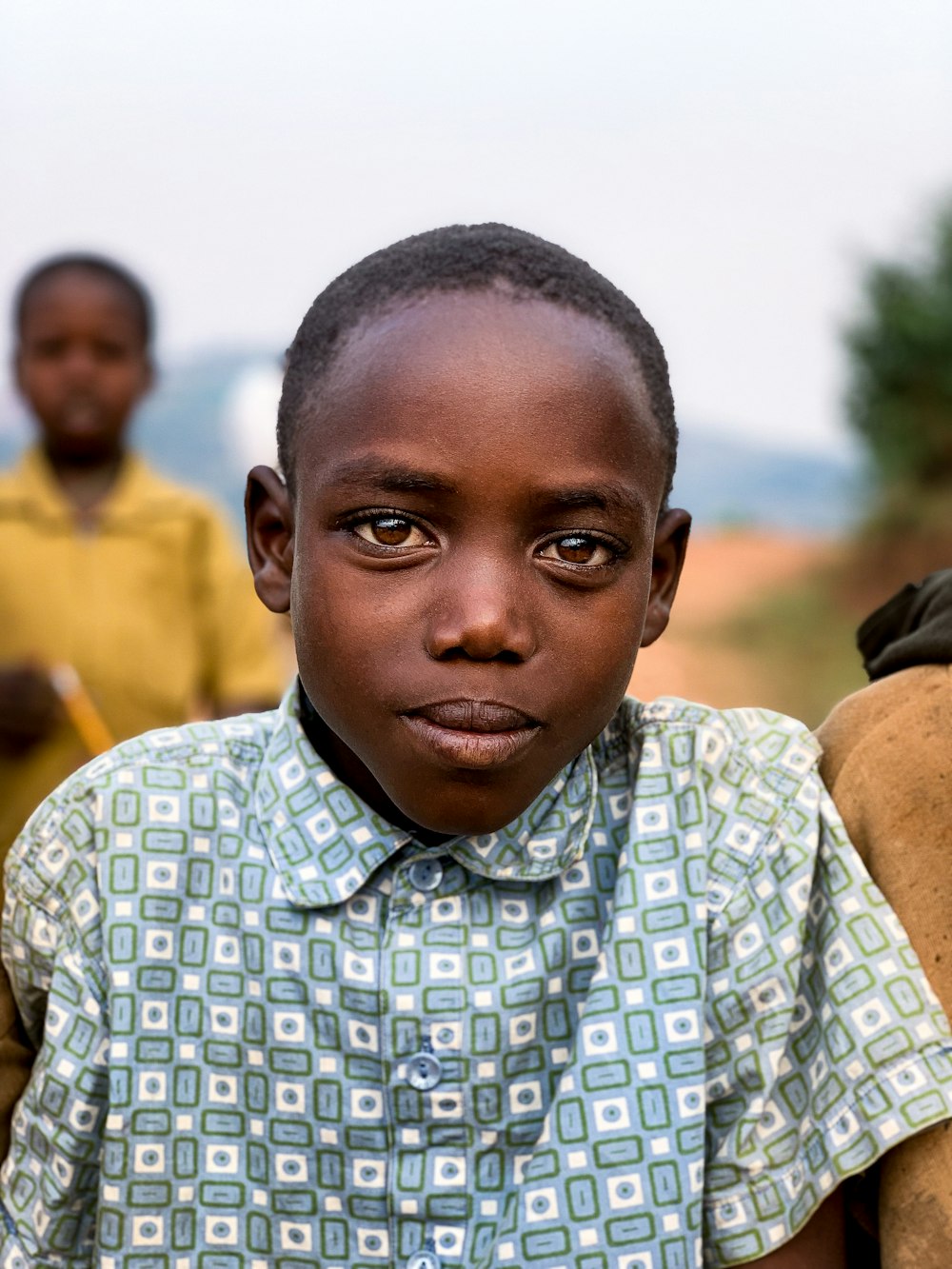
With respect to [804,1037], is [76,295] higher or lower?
higher

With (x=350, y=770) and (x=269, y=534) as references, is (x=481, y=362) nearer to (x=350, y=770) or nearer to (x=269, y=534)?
(x=269, y=534)

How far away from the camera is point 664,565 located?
Answer: 159 cm

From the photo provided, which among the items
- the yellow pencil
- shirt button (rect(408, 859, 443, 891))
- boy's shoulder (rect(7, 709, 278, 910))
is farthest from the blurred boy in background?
shirt button (rect(408, 859, 443, 891))

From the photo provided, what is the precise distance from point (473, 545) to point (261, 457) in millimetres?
3383

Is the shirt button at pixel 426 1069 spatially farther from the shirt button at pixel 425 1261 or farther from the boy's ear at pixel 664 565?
the boy's ear at pixel 664 565

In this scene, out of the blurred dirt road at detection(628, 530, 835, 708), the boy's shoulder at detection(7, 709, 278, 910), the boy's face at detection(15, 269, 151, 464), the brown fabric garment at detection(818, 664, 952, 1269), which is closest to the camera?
the brown fabric garment at detection(818, 664, 952, 1269)

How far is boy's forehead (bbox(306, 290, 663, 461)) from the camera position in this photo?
134 cm

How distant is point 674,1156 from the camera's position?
1.45m

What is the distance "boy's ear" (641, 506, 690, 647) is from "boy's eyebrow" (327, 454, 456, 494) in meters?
0.30

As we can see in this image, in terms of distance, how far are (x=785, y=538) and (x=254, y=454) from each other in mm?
10353

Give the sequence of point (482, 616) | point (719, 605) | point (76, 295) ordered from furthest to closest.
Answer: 1. point (719, 605)
2. point (76, 295)
3. point (482, 616)

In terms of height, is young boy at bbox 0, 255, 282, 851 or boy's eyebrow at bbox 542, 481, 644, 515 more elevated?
young boy at bbox 0, 255, 282, 851

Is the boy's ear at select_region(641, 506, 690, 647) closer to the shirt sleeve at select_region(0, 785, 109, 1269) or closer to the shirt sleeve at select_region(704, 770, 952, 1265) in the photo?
the shirt sleeve at select_region(704, 770, 952, 1265)

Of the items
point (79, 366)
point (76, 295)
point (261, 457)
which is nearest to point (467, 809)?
point (79, 366)
